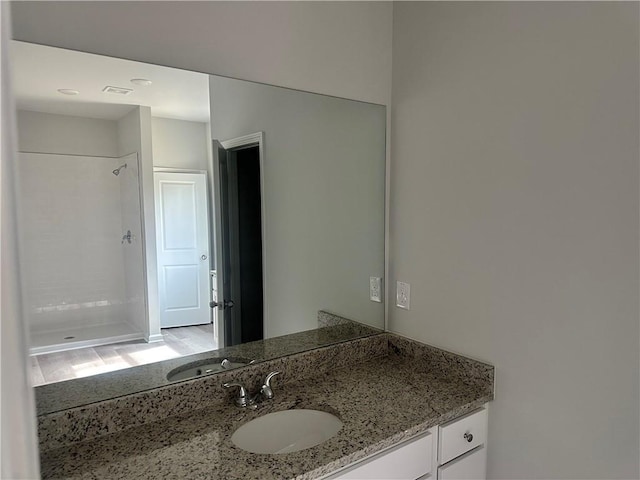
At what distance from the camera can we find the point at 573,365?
4.68ft

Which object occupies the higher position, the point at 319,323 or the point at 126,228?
the point at 126,228

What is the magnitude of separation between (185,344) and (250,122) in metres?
0.90

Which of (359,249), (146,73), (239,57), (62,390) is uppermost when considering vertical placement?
(239,57)

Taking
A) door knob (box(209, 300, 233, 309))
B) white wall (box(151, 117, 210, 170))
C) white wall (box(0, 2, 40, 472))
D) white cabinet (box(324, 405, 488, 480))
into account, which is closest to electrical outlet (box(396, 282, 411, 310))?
white cabinet (box(324, 405, 488, 480))

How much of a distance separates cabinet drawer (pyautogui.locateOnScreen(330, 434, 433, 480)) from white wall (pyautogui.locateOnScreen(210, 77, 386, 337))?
2.25 ft

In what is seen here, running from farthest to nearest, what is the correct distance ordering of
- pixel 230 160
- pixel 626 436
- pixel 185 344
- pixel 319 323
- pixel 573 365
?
1. pixel 319 323
2. pixel 230 160
3. pixel 185 344
4. pixel 573 365
5. pixel 626 436

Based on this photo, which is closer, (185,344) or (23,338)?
(23,338)

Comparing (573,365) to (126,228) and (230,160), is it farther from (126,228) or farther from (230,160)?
(126,228)

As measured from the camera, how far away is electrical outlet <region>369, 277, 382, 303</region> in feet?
6.93

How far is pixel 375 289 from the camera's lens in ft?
6.95

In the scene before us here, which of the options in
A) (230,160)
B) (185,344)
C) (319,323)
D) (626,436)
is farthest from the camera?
(319,323)

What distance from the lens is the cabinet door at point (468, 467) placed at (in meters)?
1.58

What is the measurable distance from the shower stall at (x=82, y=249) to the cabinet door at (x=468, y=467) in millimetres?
1198

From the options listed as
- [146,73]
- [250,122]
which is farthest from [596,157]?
[146,73]
